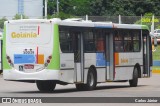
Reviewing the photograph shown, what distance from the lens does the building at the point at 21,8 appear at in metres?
91.9

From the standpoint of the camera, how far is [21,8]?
306 ft

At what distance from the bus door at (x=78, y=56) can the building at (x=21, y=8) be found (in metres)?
62.9

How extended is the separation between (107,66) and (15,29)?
190 inches

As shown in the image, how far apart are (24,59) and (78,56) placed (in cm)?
234

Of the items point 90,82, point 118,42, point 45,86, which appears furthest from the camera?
point 118,42

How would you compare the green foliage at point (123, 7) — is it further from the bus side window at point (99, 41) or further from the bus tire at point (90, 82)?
the bus tire at point (90, 82)

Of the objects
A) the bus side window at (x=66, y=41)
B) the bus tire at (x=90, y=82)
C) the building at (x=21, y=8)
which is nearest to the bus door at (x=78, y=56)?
the bus side window at (x=66, y=41)

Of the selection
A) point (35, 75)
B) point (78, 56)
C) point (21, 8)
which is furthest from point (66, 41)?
point (21, 8)

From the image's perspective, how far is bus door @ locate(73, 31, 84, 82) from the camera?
28.1 m

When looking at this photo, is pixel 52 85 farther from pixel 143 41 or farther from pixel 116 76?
pixel 143 41

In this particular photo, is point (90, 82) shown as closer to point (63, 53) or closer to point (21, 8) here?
point (63, 53)

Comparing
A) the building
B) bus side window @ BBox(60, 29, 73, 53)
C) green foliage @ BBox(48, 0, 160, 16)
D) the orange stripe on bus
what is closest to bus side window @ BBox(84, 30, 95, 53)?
bus side window @ BBox(60, 29, 73, 53)

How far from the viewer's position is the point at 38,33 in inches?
1069

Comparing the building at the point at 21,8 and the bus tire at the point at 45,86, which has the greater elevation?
the building at the point at 21,8
